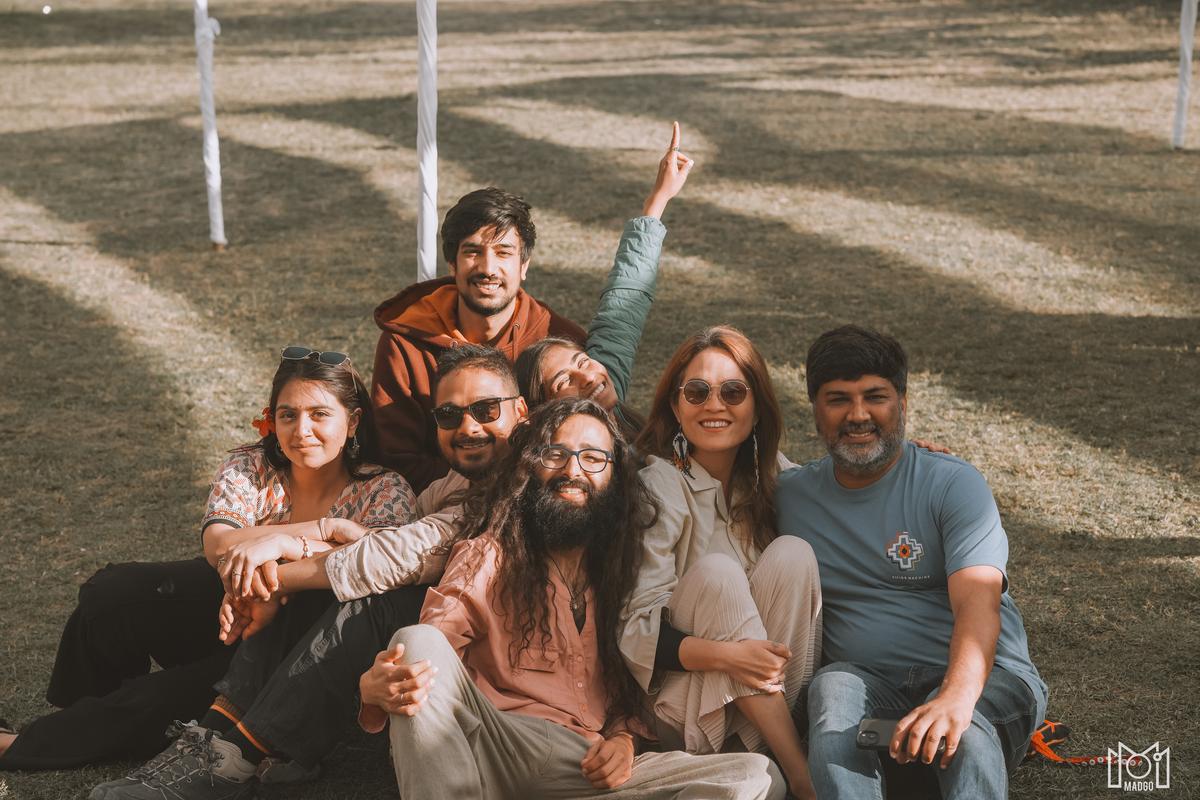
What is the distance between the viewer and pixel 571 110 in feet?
42.3

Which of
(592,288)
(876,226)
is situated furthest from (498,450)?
(876,226)

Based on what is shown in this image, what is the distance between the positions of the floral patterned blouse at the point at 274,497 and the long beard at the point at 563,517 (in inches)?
17.9

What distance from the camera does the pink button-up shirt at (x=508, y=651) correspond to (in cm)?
334

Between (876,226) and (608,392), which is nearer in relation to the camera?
(608,392)

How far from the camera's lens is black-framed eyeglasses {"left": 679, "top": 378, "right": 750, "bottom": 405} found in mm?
3648

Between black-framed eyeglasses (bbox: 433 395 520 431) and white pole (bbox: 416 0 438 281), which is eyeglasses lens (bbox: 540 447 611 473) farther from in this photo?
white pole (bbox: 416 0 438 281)

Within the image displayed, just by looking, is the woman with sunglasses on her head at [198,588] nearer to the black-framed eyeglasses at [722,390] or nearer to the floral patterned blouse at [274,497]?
the floral patterned blouse at [274,497]

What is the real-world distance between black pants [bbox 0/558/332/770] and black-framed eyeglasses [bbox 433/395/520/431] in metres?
0.79

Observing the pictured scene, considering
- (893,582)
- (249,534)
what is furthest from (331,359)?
(893,582)

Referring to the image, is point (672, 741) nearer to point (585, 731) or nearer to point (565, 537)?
point (585, 731)

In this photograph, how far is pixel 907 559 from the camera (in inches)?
136

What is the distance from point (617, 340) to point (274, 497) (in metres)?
1.33

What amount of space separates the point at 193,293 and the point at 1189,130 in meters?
8.54

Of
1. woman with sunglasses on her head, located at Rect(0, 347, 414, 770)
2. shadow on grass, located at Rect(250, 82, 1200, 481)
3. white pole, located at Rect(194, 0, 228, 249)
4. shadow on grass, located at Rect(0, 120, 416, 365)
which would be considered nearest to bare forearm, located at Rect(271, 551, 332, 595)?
woman with sunglasses on her head, located at Rect(0, 347, 414, 770)
